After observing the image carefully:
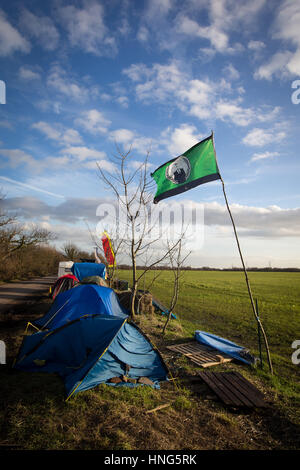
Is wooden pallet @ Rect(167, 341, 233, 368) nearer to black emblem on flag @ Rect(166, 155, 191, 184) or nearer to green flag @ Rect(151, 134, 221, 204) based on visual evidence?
green flag @ Rect(151, 134, 221, 204)

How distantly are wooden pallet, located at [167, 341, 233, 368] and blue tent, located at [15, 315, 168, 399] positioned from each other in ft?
4.94

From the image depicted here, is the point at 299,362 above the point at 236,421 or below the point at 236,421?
below

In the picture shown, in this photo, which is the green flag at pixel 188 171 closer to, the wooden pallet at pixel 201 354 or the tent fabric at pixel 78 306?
the tent fabric at pixel 78 306

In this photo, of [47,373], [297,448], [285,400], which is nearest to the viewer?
[297,448]

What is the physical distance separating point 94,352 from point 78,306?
3.34 metres

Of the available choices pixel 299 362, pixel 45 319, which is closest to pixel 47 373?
pixel 45 319

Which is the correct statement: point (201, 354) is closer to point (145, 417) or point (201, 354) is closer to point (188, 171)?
point (145, 417)

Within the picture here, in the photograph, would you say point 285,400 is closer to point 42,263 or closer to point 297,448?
point 297,448

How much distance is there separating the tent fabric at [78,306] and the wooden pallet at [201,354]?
2878 millimetres

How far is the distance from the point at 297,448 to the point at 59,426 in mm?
3843

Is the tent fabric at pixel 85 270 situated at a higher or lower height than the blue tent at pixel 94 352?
higher

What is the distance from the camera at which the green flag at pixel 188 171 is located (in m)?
7.00

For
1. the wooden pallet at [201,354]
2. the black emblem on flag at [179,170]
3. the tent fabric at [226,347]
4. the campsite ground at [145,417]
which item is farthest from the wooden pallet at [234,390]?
the black emblem on flag at [179,170]
